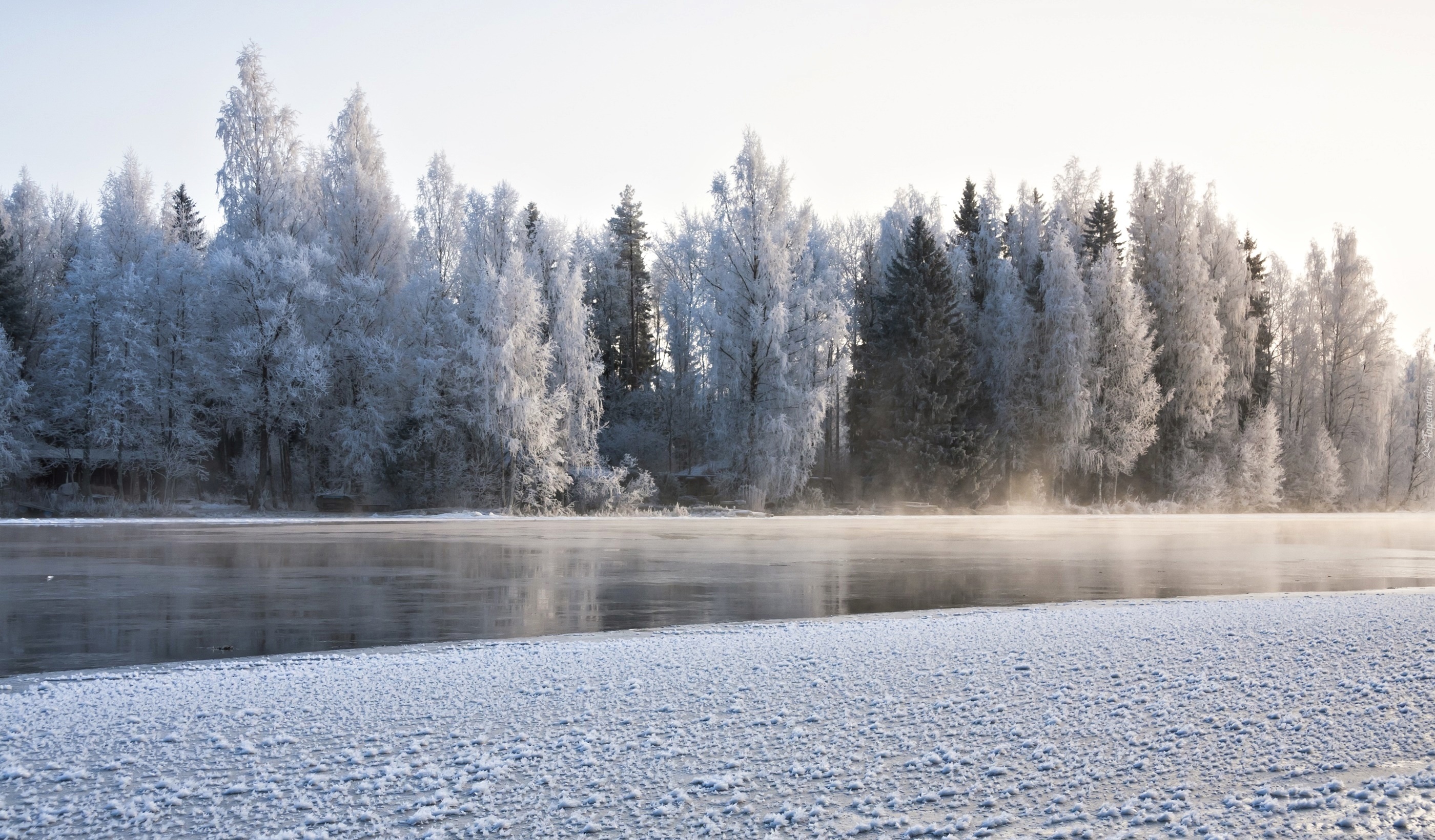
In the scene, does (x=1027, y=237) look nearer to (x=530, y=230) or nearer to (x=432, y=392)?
(x=530, y=230)

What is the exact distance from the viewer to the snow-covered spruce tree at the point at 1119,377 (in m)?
42.3

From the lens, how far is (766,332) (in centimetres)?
3862

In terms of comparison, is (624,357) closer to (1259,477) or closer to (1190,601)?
(1259,477)

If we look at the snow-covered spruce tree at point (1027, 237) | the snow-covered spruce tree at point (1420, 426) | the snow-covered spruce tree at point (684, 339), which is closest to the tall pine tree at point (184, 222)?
the snow-covered spruce tree at point (684, 339)

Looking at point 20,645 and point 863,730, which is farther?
point 20,645

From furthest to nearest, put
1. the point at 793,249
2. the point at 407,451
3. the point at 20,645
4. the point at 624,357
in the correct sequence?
1. the point at 624,357
2. the point at 793,249
3. the point at 407,451
4. the point at 20,645

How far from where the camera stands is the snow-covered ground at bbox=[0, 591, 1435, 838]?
416cm

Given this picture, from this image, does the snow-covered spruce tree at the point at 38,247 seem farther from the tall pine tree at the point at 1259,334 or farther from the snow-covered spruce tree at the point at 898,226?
the tall pine tree at the point at 1259,334

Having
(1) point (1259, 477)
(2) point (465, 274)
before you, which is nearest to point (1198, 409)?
(1) point (1259, 477)

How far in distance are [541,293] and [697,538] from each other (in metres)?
17.7

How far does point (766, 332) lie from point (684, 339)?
17.2m

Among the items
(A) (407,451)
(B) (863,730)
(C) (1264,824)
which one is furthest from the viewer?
(A) (407,451)

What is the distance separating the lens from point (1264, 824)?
397 centimetres

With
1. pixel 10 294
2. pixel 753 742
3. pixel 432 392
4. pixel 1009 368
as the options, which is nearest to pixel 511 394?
pixel 432 392
